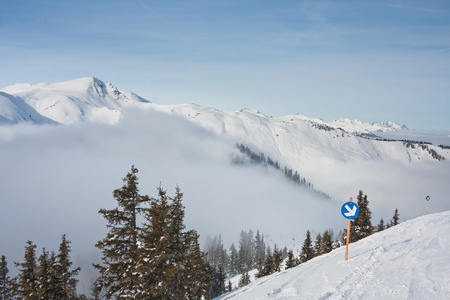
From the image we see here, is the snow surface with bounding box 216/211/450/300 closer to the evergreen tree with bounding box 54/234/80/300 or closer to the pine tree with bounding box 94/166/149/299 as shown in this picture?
the pine tree with bounding box 94/166/149/299

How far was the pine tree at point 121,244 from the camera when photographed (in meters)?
15.8

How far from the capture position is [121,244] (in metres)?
16.6

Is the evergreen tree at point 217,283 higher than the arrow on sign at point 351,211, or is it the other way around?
the arrow on sign at point 351,211

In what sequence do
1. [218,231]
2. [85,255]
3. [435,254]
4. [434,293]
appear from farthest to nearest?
[218,231] → [85,255] → [435,254] → [434,293]

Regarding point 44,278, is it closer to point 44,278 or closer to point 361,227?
point 44,278

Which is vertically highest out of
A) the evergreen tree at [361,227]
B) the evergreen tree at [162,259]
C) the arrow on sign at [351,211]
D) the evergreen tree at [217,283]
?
the arrow on sign at [351,211]

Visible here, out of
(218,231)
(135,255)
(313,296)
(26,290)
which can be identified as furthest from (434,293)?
(218,231)

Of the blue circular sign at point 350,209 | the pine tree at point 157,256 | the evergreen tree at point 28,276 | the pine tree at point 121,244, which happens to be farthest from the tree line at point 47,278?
the blue circular sign at point 350,209

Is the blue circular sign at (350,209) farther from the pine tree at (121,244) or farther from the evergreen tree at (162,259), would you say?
the pine tree at (121,244)

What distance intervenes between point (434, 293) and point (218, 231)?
648 ft

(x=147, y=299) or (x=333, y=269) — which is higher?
(x=333, y=269)

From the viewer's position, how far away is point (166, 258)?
1548cm

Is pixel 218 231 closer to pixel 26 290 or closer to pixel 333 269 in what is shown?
pixel 26 290

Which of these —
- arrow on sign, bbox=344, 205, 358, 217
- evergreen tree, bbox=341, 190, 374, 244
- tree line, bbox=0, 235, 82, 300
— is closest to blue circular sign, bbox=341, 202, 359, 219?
arrow on sign, bbox=344, 205, 358, 217
